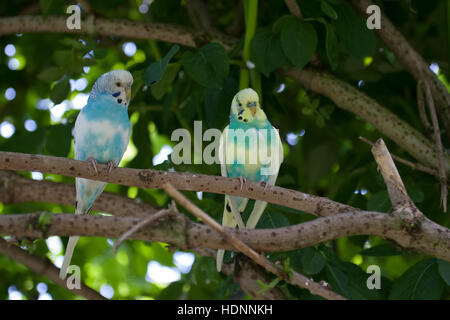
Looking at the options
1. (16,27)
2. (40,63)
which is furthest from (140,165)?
→ (40,63)

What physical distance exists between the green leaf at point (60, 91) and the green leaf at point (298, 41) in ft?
4.15

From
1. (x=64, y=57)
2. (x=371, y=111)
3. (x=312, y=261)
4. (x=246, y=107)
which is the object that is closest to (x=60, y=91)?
(x=64, y=57)

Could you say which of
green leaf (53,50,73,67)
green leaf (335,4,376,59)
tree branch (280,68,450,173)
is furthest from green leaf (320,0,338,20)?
green leaf (53,50,73,67)

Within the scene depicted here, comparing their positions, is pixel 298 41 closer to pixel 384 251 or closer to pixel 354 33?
pixel 354 33

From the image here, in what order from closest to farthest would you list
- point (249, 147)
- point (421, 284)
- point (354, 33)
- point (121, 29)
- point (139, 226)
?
1. point (139, 226)
2. point (249, 147)
3. point (421, 284)
4. point (354, 33)
5. point (121, 29)

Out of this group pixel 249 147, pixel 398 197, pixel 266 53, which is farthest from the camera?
pixel 266 53

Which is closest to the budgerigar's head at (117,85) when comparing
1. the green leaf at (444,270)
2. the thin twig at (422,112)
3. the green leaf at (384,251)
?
the green leaf at (384,251)

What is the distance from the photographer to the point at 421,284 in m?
3.24

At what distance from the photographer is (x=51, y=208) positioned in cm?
464

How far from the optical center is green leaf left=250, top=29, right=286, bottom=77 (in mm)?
3318

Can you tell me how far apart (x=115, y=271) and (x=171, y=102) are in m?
1.82

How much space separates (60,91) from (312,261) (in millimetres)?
1693

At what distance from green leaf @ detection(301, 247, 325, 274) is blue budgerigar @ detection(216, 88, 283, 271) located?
1.04ft

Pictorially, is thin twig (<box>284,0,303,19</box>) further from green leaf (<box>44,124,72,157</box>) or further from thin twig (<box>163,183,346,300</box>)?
thin twig (<box>163,183,346,300</box>)
